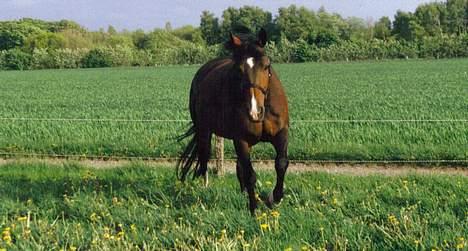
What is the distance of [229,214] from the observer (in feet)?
18.0

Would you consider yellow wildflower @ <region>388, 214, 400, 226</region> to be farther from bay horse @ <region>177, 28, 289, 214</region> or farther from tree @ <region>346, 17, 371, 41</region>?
tree @ <region>346, 17, 371, 41</region>

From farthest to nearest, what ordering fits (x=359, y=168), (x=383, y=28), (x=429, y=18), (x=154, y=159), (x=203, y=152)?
(x=383, y=28) < (x=429, y=18) < (x=154, y=159) < (x=359, y=168) < (x=203, y=152)

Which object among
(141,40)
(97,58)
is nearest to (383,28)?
(141,40)

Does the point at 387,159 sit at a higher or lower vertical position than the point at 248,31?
lower

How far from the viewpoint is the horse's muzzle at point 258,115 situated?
5.08 meters

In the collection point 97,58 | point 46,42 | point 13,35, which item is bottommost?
point 97,58

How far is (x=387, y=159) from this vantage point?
Result: 9.66 meters

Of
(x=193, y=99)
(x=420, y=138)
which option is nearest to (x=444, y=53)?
(x=420, y=138)

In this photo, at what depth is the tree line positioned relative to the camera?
243ft

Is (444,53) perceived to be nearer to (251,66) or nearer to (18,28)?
(251,66)

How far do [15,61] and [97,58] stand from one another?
575 inches

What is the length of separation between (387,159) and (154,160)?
478 centimetres

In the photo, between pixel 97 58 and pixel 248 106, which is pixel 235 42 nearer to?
pixel 248 106

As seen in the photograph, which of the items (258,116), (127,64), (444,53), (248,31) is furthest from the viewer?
(127,64)
